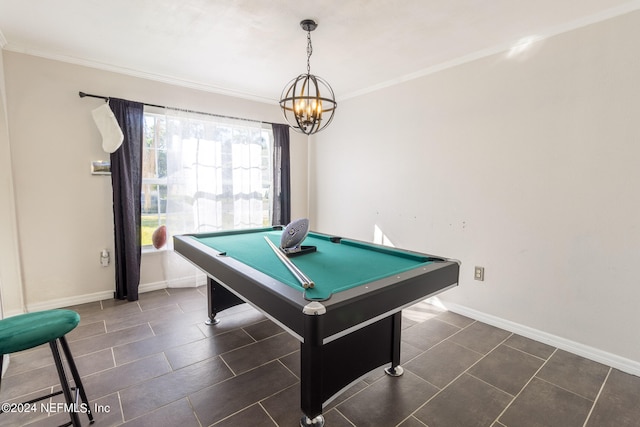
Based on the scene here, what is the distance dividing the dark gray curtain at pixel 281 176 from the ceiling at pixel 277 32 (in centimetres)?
111

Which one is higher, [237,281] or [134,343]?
[237,281]

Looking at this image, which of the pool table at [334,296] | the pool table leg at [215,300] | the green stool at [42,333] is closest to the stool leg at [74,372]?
the green stool at [42,333]

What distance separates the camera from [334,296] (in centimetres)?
140

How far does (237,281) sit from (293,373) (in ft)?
2.76

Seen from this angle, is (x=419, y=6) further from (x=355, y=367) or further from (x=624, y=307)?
(x=624, y=307)

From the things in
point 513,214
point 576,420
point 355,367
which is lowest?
point 576,420

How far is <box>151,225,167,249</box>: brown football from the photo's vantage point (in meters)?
3.55

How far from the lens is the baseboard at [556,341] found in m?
2.18

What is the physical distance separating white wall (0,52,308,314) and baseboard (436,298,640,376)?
→ 3873 mm

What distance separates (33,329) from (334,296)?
1366mm

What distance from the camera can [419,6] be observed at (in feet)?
6.98

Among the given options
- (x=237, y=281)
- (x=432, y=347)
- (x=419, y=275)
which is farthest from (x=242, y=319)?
(x=419, y=275)

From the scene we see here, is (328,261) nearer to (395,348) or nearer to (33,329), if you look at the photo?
(395,348)

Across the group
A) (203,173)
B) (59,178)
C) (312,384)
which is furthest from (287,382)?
(59,178)
